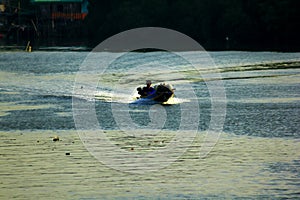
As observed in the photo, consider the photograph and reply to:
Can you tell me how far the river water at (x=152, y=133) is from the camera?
3475 cm

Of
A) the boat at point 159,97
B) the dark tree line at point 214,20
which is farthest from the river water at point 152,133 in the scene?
the dark tree line at point 214,20

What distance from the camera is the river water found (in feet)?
114

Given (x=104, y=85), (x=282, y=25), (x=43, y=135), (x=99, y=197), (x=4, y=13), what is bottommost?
(x=99, y=197)

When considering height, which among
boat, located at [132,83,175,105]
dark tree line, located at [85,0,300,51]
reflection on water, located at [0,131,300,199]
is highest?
dark tree line, located at [85,0,300,51]

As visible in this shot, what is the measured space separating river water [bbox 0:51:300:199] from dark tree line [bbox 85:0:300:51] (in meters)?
40.6

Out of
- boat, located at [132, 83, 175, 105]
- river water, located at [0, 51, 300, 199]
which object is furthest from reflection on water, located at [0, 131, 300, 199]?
boat, located at [132, 83, 175, 105]

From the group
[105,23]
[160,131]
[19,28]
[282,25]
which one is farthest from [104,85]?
[19,28]

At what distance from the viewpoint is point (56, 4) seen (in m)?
186

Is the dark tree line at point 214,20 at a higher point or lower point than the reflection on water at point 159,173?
higher

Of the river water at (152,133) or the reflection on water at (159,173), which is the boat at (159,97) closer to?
the river water at (152,133)

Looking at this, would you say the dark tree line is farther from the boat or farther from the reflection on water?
the reflection on water

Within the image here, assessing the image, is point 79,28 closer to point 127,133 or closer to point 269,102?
point 269,102

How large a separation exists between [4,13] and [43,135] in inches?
5831

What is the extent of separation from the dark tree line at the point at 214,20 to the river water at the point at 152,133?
40.6 metres
